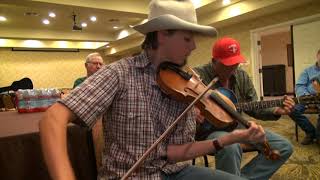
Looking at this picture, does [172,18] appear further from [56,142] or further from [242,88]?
[242,88]

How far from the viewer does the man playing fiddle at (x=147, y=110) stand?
93cm

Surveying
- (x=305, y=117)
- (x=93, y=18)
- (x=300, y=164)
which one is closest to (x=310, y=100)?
(x=300, y=164)

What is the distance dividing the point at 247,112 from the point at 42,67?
9173 millimetres

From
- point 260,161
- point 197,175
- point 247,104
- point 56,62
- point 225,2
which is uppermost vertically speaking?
point 225,2

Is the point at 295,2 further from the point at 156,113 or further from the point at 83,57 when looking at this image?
the point at 83,57

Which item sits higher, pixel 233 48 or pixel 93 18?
pixel 93 18

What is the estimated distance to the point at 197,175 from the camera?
1138mm

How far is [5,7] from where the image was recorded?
592cm

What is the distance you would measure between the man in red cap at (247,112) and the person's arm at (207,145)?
49 centimetres

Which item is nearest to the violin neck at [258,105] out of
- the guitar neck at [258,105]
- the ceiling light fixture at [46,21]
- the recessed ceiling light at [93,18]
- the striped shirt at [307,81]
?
the guitar neck at [258,105]

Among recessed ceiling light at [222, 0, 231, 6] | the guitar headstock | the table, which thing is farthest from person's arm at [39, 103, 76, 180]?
recessed ceiling light at [222, 0, 231, 6]

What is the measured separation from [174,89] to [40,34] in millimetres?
7987

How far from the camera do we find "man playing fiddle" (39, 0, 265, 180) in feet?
3.04

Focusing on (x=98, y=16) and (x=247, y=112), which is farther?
(x=98, y=16)
